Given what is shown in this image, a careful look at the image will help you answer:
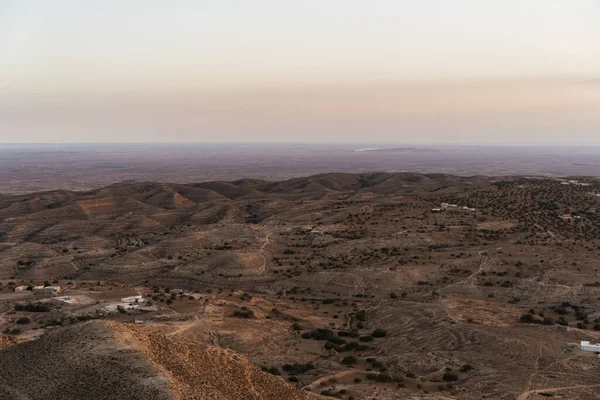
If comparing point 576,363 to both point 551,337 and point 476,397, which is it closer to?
point 551,337

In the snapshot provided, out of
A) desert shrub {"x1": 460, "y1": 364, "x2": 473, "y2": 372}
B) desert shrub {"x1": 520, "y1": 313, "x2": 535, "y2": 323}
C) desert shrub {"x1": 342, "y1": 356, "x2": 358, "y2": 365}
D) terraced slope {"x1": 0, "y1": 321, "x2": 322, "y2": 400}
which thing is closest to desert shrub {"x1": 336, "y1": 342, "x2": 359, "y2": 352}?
desert shrub {"x1": 342, "y1": 356, "x2": 358, "y2": 365}

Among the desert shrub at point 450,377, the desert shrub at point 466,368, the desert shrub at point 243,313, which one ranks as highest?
the desert shrub at point 450,377

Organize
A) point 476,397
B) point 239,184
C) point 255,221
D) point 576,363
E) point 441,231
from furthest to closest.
Result: point 239,184
point 255,221
point 441,231
point 576,363
point 476,397

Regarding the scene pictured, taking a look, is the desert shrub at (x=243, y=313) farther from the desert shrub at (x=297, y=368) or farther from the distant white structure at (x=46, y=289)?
the distant white structure at (x=46, y=289)

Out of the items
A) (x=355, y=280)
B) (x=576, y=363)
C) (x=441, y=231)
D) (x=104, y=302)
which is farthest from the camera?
(x=441, y=231)

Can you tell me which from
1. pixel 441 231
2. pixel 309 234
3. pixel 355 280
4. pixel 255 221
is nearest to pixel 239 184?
pixel 255 221

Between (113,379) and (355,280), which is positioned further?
(355,280)

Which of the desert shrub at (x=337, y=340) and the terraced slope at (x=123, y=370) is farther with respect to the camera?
the desert shrub at (x=337, y=340)

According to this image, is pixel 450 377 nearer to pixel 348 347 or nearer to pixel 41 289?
pixel 348 347

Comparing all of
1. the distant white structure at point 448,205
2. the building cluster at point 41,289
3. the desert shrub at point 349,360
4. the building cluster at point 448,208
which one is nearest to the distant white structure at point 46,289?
the building cluster at point 41,289
